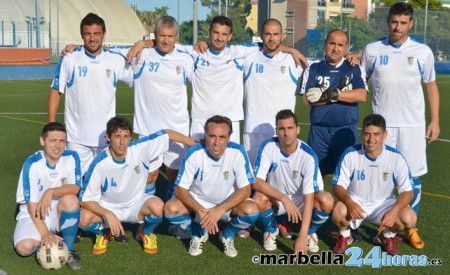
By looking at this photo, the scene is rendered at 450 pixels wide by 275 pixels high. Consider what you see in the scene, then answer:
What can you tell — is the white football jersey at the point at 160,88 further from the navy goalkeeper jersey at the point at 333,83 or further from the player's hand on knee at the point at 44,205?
the player's hand on knee at the point at 44,205

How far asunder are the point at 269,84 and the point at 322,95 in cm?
75

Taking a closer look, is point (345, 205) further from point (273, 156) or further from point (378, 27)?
point (378, 27)

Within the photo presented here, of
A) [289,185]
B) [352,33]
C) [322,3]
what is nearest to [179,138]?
[289,185]

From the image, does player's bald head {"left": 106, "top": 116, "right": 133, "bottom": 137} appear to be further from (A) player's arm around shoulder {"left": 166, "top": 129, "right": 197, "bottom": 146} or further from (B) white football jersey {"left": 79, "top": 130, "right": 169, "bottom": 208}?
(A) player's arm around shoulder {"left": 166, "top": 129, "right": 197, "bottom": 146}

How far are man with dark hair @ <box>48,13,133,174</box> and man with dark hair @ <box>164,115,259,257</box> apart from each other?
1122mm

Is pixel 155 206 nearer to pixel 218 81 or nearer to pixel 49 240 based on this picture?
pixel 49 240

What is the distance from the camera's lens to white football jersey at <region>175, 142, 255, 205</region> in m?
5.02

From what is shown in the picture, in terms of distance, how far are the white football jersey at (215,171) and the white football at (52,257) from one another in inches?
43.3

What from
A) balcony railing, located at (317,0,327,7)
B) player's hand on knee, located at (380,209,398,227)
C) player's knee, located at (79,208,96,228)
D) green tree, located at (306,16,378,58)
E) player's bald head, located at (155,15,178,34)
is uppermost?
balcony railing, located at (317,0,327,7)

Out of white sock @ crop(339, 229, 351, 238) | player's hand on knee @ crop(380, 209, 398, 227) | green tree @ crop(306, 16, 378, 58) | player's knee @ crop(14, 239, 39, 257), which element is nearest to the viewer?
player's knee @ crop(14, 239, 39, 257)

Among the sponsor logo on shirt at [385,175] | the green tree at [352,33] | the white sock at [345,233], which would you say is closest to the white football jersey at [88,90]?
the white sock at [345,233]

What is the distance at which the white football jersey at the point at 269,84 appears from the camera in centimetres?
585

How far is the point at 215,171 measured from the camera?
5055 mm

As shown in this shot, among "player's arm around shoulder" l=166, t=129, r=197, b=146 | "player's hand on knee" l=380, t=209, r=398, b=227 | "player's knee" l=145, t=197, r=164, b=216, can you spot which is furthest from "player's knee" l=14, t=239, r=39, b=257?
"player's hand on knee" l=380, t=209, r=398, b=227
